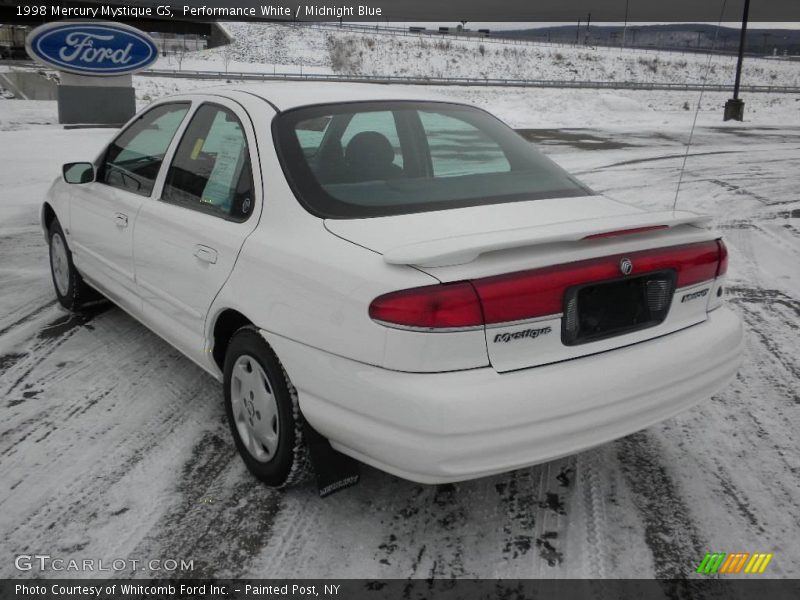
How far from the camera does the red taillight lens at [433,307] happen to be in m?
2.27

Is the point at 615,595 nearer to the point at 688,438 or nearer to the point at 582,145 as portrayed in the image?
the point at 688,438

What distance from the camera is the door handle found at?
311cm

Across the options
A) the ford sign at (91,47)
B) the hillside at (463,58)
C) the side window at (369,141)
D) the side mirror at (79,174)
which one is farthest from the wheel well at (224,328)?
the hillside at (463,58)

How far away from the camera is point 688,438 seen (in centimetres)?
350

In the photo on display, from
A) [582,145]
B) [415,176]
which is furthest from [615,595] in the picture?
[582,145]

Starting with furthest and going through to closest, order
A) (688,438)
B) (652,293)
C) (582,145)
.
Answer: (582,145) → (688,438) → (652,293)

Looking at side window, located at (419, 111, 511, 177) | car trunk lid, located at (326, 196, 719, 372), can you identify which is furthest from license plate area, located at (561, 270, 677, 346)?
side window, located at (419, 111, 511, 177)

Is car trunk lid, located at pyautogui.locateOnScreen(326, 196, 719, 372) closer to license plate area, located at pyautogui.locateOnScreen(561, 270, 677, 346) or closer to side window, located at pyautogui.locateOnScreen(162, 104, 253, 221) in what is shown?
license plate area, located at pyautogui.locateOnScreen(561, 270, 677, 346)

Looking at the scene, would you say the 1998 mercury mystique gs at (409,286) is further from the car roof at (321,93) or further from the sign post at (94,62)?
the sign post at (94,62)

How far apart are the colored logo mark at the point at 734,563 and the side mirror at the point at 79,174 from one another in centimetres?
383

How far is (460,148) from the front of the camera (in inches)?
150

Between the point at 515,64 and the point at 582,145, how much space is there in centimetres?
7200

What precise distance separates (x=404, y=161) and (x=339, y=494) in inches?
61.5

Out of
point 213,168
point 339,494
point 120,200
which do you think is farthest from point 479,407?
point 120,200
